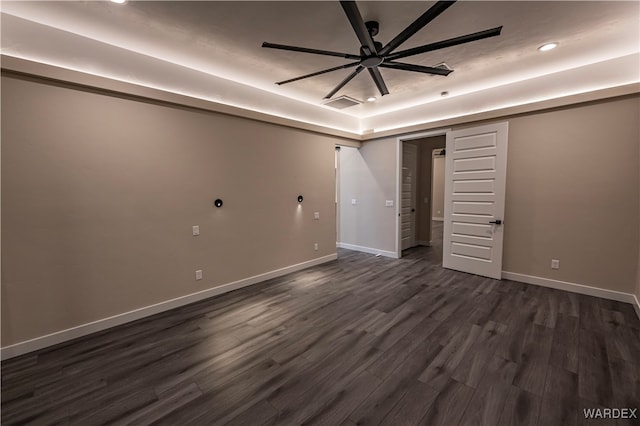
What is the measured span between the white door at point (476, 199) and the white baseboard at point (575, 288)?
10.0 inches

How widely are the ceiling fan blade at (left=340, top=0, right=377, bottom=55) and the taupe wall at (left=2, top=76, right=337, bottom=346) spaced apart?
2297 millimetres

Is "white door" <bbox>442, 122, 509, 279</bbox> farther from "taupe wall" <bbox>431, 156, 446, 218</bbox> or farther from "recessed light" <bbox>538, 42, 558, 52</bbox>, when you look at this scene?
"taupe wall" <bbox>431, 156, 446, 218</bbox>

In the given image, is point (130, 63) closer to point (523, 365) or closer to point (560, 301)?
point (523, 365)

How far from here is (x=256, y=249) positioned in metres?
4.19

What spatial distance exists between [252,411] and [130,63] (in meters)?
3.61

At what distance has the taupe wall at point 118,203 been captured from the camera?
8.00 feet

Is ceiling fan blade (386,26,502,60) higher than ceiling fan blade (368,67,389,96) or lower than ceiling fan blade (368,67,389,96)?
lower

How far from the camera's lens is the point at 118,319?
2957 millimetres

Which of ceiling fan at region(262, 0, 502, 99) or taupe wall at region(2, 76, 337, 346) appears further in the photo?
taupe wall at region(2, 76, 337, 346)

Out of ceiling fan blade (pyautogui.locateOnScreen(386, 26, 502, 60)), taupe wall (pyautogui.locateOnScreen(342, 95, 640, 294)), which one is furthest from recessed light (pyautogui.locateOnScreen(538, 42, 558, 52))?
ceiling fan blade (pyautogui.locateOnScreen(386, 26, 502, 60))

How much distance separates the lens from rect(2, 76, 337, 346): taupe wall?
2439 mm

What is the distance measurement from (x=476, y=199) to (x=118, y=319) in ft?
17.1

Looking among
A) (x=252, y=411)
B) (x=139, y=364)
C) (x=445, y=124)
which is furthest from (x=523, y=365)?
(x=445, y=124)

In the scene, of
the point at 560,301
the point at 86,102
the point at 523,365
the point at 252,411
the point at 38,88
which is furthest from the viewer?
the point at 560,301
